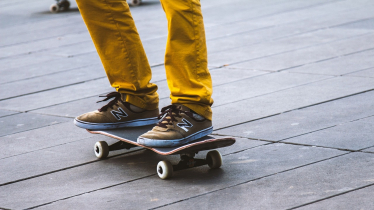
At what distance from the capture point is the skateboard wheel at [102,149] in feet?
10.4

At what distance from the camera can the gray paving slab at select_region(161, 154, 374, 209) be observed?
242 centimetres

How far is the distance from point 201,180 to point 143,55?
0.85 m

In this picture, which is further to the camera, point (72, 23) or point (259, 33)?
point (72, 23)

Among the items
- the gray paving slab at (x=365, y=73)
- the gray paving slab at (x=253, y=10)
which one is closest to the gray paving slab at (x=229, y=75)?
the gray paving slab at (x=365, y=73)

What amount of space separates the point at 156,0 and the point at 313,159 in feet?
31.1

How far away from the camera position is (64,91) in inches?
202

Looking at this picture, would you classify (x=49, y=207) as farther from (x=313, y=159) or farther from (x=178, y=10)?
(x=313, y=159)

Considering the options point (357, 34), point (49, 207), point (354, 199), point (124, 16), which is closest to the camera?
point (354, 199)

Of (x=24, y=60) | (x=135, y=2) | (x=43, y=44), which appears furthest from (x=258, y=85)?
(x=135, y=2)

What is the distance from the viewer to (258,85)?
4.72 metres

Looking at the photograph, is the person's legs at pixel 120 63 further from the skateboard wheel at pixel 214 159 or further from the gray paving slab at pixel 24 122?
the gray paving slab at pixel 24 122

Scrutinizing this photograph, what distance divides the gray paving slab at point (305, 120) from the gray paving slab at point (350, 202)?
3.01ft

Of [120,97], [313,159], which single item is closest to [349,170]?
[313,159]

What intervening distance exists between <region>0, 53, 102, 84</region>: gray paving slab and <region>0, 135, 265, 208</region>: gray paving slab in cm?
263
